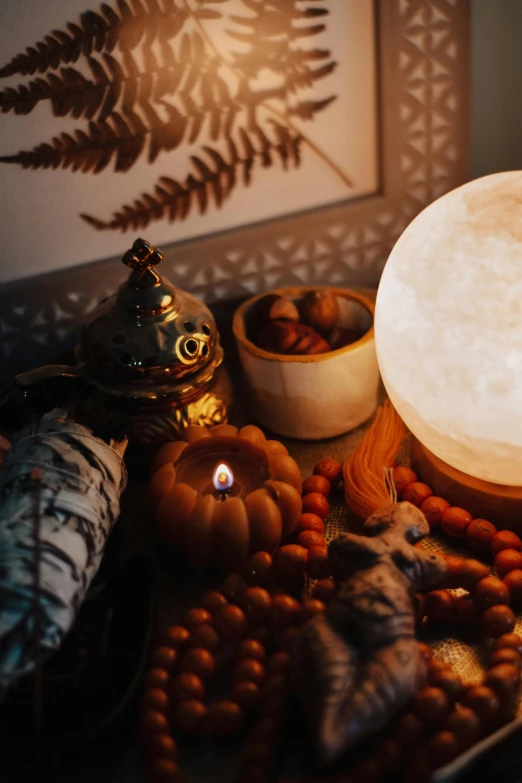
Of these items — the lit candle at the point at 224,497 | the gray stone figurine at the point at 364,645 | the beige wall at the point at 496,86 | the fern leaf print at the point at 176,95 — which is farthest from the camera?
the beige wall at the point at 496,86

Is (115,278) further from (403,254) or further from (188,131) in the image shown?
(403,254)

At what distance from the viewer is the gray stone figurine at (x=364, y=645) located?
0.49 m

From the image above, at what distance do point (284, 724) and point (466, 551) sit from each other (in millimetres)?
247

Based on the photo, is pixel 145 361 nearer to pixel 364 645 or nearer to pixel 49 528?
pixel 49 528


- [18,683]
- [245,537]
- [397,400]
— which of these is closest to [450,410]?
[397,400]

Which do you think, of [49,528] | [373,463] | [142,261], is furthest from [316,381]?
[49,528]

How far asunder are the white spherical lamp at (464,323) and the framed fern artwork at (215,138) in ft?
1.01

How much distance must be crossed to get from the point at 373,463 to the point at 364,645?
0.79 ft

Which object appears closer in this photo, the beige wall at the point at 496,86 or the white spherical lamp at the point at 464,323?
the white spherical lamp at the point at 464,323

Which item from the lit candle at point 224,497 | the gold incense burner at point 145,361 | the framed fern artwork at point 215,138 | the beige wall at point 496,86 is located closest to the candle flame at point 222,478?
the lit candle at point 224,497

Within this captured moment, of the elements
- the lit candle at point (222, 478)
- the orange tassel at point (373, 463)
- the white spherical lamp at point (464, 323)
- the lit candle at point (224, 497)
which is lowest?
the orange tassel at point (373, 463)

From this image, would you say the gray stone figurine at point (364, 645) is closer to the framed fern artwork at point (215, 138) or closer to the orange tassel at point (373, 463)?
the orange tassel at point (373, 463)

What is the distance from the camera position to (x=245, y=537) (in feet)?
2.13

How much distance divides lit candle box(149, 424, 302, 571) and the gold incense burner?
1.8 inches
